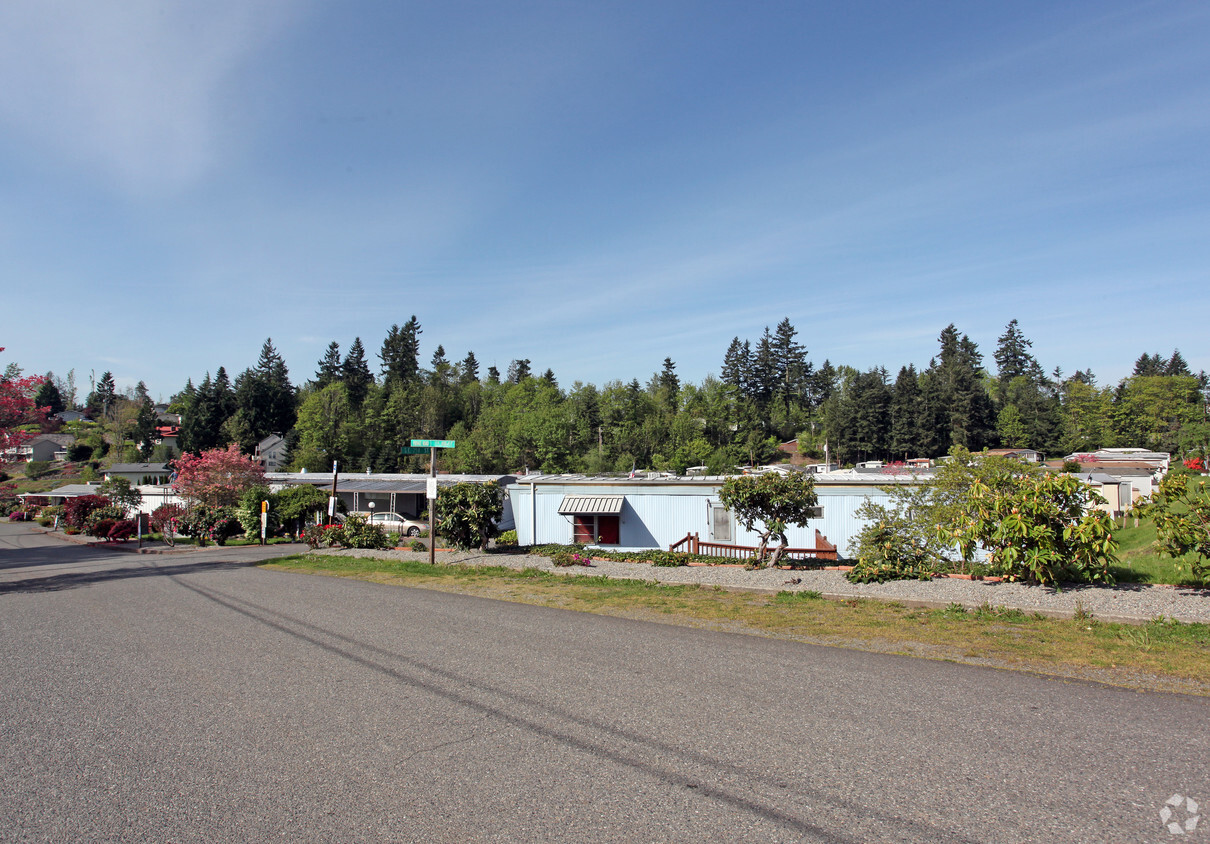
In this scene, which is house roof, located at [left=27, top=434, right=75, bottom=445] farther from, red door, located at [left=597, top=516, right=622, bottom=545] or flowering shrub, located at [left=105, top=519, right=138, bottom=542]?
red door, located at [left=597, top=516, right=622, bottom=545]

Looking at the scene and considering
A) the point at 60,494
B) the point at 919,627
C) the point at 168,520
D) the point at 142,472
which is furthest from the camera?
the point at 142,472

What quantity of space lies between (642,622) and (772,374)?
324ft

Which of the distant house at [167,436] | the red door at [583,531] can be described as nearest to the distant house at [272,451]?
the distant house at [167,436]

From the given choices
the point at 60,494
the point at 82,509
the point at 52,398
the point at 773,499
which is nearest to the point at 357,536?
the point at 773,499

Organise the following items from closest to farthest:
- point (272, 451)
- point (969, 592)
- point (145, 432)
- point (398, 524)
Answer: point (969, 592) → point (398, 524) → point (272, 451) → point (145, 432)

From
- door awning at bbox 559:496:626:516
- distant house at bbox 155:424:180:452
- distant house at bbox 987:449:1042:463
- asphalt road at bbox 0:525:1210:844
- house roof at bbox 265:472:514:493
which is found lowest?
asphalt road at bbox 0:525:1210:844

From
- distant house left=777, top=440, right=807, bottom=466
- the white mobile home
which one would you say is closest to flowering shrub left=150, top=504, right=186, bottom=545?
the white mobile home

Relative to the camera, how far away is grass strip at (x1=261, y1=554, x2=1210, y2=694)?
6.87 m

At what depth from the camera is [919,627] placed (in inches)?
359

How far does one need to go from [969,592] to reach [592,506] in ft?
44.4

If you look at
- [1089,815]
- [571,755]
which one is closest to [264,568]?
[571,755]

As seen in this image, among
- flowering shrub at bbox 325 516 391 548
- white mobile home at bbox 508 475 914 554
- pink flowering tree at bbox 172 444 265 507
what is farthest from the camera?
pink flowering tree at bbox 172 444 265 507

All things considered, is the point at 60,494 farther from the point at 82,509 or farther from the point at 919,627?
the point at 919,627

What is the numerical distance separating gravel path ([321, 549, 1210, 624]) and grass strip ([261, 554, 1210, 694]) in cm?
32
